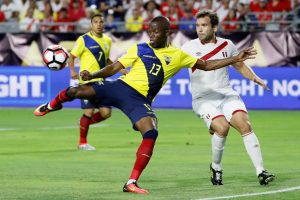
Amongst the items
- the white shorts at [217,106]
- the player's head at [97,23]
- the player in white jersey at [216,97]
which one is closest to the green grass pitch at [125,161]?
the player in white jersey at [216,97]

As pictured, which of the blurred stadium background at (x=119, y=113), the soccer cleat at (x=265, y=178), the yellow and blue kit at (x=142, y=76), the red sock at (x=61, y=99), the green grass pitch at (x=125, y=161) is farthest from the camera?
the blurred stadium background at (x=119, y=113)

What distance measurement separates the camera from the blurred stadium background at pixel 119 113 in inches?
523

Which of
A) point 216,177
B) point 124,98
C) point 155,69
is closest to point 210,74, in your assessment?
point 155,69

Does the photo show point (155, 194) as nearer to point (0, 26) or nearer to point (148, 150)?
point (148, 150)

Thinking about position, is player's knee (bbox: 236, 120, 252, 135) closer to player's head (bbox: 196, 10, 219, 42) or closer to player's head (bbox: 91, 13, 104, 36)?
player's head (bbox: 196, 10, 219, 42)

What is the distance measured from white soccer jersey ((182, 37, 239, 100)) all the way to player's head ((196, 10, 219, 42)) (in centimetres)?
14

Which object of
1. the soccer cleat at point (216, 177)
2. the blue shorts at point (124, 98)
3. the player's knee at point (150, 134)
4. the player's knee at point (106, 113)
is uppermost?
the blue shorts at point (124, 98)

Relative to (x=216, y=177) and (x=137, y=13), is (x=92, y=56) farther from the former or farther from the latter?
(x=137, y=13)

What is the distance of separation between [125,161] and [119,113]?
37.3 ft

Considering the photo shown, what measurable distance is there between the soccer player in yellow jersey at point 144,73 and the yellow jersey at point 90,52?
5737mm

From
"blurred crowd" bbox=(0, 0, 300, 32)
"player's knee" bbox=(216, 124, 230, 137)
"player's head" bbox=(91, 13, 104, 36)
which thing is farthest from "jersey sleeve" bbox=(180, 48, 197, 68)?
"blurred crowd" bbox=(0, 0, 300, 32)

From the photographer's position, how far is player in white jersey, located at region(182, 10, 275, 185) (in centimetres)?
1164

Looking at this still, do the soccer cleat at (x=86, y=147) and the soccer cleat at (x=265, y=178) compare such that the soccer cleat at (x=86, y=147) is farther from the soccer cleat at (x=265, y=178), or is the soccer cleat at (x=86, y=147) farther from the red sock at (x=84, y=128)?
the soccer cleat at (x=265, y=178)

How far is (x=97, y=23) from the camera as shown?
17062mm
